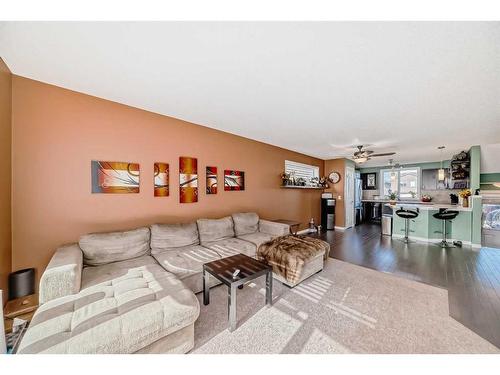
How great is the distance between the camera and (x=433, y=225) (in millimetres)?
4895

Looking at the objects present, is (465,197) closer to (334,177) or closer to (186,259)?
(334,177)

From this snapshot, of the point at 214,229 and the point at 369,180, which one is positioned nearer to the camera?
the point at 214,229

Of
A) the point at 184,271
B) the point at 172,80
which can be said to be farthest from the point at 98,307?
the point at 172,80

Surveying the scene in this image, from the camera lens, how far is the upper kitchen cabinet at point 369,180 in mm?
7898

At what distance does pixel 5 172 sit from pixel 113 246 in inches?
48.4

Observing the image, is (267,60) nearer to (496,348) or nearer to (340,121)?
(340,121)

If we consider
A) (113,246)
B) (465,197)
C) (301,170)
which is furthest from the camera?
(301,170)

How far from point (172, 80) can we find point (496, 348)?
393 cm

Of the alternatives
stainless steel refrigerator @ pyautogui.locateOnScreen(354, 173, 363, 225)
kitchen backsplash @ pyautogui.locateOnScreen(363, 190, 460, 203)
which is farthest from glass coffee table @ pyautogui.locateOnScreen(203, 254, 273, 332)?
kitchen backsplash @ pyautogui.locateOnScreen(363, 190, 460, 203)

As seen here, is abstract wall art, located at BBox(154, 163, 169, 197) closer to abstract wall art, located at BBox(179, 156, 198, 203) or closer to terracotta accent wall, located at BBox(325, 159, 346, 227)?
abstract wall art, located at BBox(179, 156, 198, 203)

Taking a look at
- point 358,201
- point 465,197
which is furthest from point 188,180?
point 358,201

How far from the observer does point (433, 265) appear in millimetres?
3314

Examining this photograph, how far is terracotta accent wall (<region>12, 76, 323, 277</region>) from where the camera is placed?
2.00 metres
